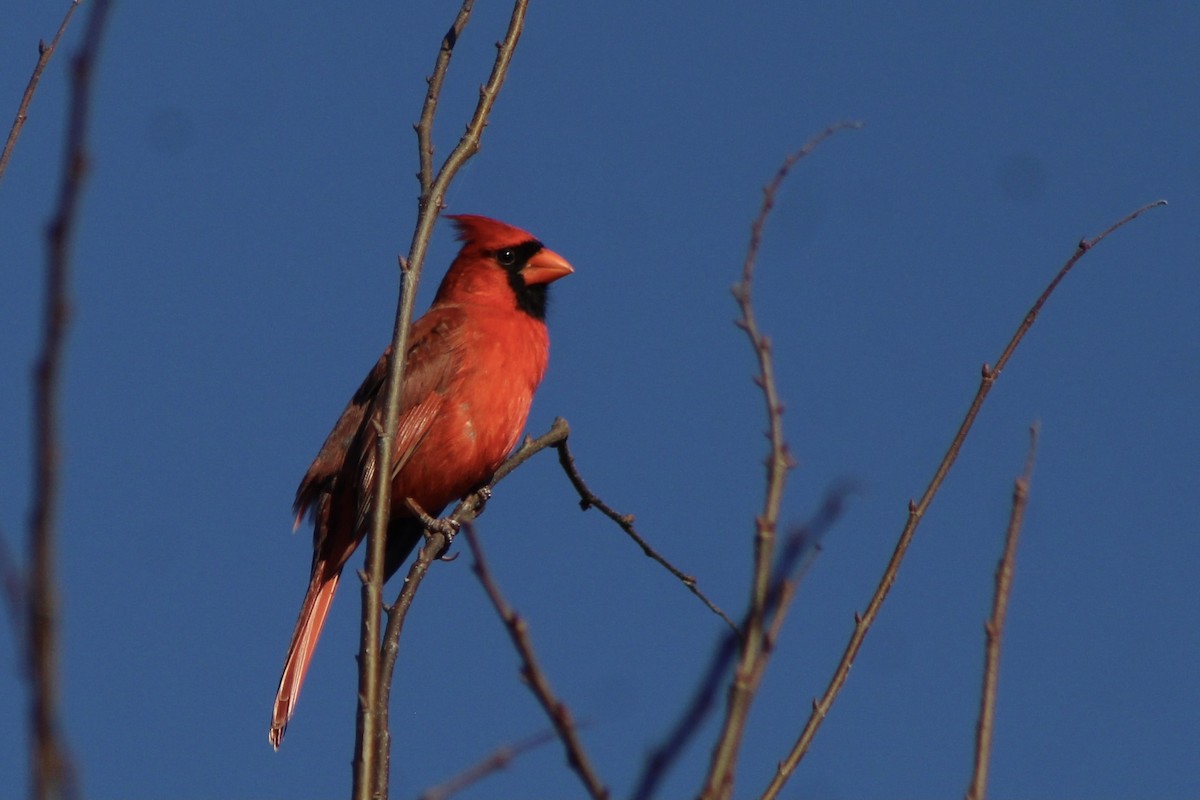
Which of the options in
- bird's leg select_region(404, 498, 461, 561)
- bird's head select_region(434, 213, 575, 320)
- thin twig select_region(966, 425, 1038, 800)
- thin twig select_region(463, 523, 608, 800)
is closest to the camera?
thin twig select_region(463, 523, 608, 800)

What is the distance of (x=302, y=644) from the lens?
4445mm

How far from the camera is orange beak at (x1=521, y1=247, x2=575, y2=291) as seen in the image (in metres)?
5.26

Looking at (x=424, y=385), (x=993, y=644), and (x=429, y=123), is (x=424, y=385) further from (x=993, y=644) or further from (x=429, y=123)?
(x=993, y=644)

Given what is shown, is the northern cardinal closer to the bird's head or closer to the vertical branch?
the bird's head

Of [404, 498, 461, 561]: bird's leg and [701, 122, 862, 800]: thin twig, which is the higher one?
[701, 122, 862, 800]: thin twig

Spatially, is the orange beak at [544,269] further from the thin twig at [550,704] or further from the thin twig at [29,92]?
the thin twig at [550,704]

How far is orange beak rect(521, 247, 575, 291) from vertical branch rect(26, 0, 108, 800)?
448cm

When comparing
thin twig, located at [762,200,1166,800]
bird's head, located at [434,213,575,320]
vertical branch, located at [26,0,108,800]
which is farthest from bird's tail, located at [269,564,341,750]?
vertical branch, located at [26,0,108,800]

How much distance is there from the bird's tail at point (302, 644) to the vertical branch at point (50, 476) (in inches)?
138

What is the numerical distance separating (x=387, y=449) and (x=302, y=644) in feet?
7.97

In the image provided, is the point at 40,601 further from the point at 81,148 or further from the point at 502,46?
the point at 502,46

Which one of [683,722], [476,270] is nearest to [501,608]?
[683,722]

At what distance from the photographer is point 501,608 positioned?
1.05 metres

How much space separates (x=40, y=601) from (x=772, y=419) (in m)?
0.99
